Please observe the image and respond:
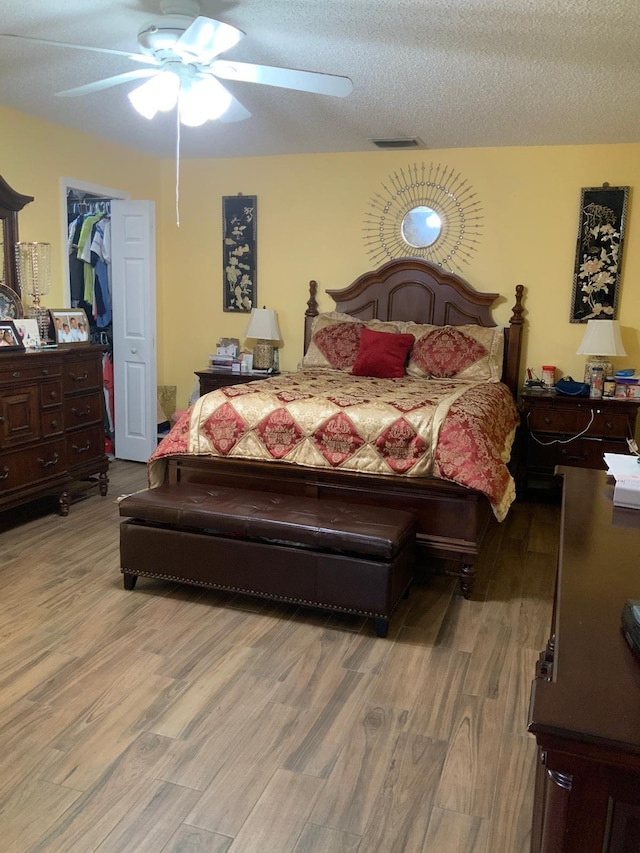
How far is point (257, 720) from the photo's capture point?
7.06 ft

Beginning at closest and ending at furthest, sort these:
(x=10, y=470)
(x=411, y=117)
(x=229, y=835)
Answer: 1. (x=229, y=835)
2. (x=10, y=470)
3. (x=411, y=117)

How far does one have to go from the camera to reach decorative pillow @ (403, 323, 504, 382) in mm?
4629

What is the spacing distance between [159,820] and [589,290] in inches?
169

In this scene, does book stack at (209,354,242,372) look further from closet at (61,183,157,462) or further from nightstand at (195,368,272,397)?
closet at (61,183,157,462)

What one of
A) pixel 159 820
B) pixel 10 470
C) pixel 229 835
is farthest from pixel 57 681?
pixel 10 470

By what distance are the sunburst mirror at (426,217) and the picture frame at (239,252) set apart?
39.4 inches

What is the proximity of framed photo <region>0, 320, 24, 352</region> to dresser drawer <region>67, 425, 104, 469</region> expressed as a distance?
0.66m

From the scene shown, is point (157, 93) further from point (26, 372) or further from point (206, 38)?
point (26, 372)

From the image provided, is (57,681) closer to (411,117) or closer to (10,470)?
(10,470)

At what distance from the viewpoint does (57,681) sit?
234 centimetres

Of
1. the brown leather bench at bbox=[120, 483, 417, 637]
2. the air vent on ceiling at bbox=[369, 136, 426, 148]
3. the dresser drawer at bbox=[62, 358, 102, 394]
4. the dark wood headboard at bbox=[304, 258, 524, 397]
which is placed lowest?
the brown leather bench at bbox=[120, 483, 417, 637]

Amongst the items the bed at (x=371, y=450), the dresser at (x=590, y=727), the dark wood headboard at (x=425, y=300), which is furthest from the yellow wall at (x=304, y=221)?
the dresser at (x=590, y=727)

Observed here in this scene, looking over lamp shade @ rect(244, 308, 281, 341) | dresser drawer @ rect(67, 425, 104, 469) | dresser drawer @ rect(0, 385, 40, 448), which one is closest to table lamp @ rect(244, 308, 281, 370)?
lamp shade @ rect(244, 308, 281, 341)

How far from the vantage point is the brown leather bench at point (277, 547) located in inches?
106
